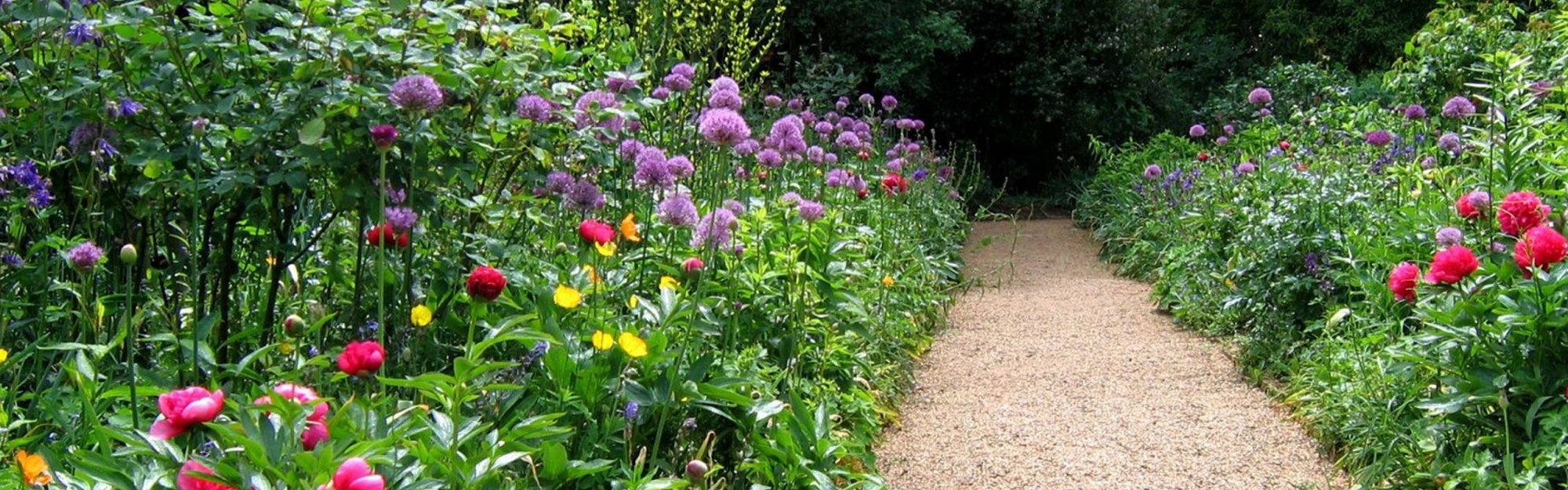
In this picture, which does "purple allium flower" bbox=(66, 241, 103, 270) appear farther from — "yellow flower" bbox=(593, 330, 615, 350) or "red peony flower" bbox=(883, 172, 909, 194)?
"red peony flower" bbox=(883, 172, 909, 194)

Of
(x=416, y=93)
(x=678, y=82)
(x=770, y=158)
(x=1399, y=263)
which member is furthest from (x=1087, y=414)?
(x=416, y=93)

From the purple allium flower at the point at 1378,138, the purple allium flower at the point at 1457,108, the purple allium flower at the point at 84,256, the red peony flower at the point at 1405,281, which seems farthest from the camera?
the purple allium flower at the point at 1378,138

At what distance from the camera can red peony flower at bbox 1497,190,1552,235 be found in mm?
2469

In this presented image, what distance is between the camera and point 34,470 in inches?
62.1

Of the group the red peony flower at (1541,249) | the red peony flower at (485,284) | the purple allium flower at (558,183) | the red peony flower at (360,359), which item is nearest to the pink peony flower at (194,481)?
the red peony flower at (360,359)

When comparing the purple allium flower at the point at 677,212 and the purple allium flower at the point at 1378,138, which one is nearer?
the purple allium flower at the point at 677,212

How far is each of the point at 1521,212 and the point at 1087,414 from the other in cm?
135

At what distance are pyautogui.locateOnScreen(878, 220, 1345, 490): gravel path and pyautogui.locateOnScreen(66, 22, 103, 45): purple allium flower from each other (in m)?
1.94

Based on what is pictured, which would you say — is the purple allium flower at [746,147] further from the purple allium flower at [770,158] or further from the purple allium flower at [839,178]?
the purple allium flower at [839,178]

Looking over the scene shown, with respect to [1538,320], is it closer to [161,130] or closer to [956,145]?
[161,130]

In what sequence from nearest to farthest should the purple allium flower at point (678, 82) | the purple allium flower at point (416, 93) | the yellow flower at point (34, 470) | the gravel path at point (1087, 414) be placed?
the yellow flower at point (34, 470) → the purple allium flower at point (416, 93) → the gravel path at point (1087, 414) → the purple allium flower at point (678, 82)

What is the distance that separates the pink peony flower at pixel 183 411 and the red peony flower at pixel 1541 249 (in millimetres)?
2257

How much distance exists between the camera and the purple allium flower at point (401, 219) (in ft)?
6.75

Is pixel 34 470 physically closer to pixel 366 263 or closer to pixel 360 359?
pixel 360 359
